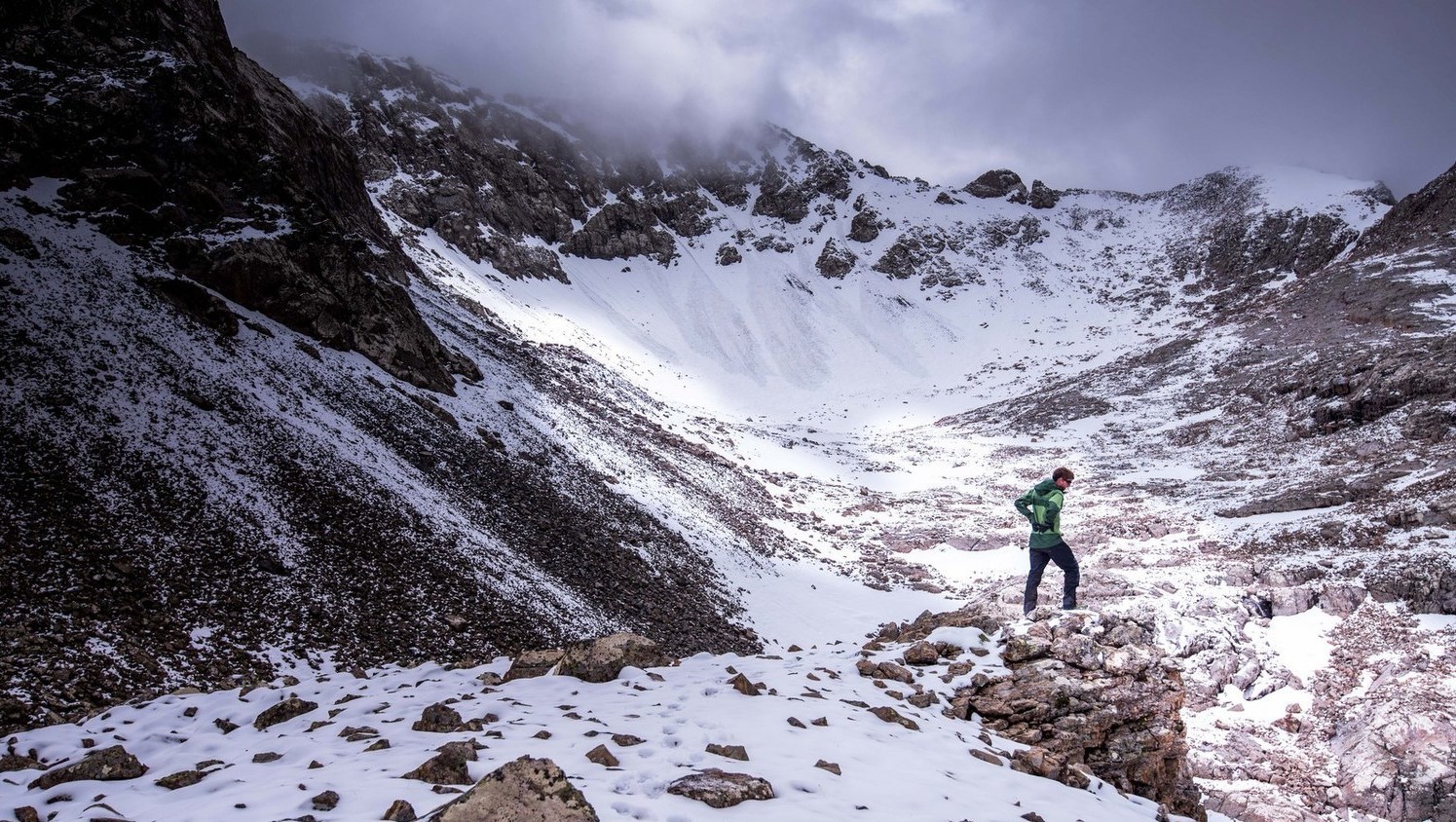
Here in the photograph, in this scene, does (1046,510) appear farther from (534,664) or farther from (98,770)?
(98,770)

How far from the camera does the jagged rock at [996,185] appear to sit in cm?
13688

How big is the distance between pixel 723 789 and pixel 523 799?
1.72 meters

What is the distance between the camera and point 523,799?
479 centimetres

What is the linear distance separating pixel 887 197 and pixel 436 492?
411ft

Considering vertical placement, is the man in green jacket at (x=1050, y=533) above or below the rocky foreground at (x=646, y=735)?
above

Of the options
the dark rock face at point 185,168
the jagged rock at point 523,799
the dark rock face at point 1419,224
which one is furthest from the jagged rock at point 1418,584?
the dark rock face at point 1419,224

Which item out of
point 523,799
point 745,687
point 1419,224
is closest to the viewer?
point 523,799

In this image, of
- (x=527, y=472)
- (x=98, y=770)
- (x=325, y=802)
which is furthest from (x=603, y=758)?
(x=527, y=472)

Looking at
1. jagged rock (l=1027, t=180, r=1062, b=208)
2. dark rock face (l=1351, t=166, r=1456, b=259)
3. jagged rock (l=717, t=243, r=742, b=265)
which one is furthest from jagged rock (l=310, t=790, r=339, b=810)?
jagged rock (l=1027, t=180, r=1062, b=208)

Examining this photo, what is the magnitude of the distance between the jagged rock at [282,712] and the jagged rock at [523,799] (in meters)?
4.62

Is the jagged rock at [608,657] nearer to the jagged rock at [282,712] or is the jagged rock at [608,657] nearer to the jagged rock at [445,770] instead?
the jagged rock at [282,712]

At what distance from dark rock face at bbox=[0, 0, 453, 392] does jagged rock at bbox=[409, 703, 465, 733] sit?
69.2ft

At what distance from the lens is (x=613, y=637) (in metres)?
10.4

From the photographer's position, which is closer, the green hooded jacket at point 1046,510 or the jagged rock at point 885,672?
the jagged rock at point 885,672
